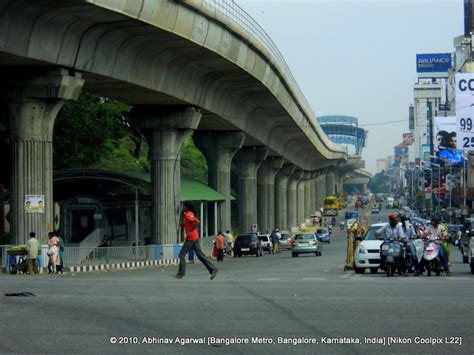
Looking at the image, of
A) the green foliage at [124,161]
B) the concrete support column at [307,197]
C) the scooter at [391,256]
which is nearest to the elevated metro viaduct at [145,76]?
the scooter at [391,256]

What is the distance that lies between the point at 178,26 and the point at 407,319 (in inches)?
993

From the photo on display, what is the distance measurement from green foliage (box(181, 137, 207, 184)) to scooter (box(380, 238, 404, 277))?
77676 millimetres

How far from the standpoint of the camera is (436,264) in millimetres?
27562

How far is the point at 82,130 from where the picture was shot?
192ft

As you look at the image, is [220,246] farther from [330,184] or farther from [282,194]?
[330,184]

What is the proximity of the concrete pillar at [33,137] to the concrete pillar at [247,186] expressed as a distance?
4338 cm

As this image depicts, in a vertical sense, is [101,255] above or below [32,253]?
below

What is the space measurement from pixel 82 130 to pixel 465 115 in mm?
21667

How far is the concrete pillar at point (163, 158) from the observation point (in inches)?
2035

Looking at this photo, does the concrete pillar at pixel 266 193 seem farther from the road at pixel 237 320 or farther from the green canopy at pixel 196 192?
the road at pixel 237 320

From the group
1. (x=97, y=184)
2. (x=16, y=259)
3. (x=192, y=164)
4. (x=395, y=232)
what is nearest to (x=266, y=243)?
(x=97, y=184)

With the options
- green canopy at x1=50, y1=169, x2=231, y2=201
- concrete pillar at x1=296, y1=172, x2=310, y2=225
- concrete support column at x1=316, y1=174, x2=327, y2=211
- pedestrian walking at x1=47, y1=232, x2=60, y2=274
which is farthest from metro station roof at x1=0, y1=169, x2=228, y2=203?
concrete support column at x1=316, y1=174, x2=327, y2=211

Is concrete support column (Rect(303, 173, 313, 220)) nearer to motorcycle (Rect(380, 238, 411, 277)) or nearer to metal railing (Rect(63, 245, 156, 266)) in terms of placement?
metal railing (Rect(63, 245, 156, 266))

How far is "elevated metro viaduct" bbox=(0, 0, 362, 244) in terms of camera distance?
1326 inches
